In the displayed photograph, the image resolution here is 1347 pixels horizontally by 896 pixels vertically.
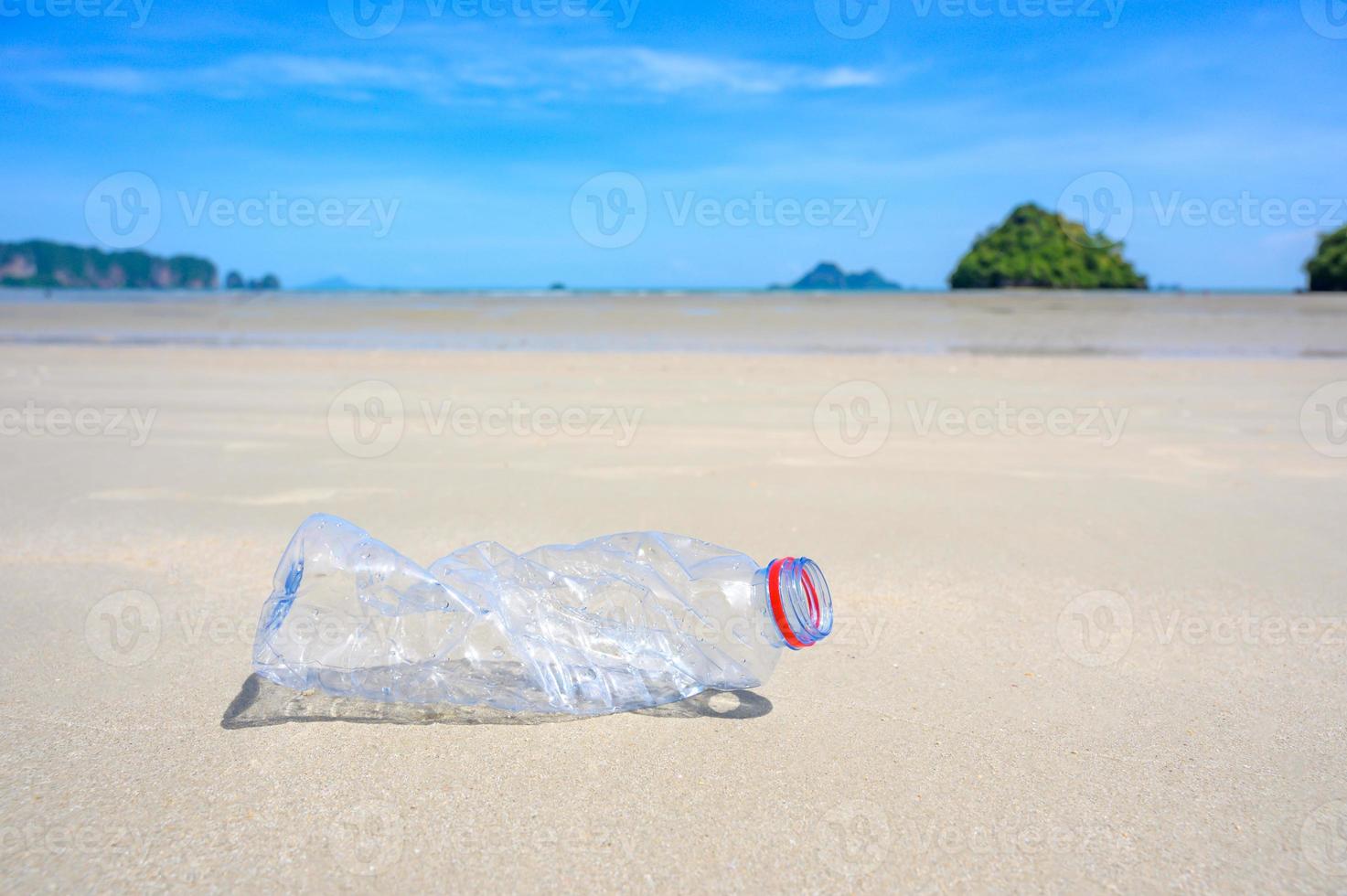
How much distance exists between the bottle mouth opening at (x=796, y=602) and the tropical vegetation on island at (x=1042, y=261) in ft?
216

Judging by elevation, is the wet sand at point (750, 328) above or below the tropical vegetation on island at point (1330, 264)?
below

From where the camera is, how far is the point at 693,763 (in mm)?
1796

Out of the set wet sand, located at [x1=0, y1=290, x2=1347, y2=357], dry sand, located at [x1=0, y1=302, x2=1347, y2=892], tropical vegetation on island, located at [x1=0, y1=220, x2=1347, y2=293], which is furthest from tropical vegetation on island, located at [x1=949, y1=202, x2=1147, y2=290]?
dry sand, located at [x1=0, y1=302, x2=1347, y2=892]

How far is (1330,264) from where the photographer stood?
47.1 meters

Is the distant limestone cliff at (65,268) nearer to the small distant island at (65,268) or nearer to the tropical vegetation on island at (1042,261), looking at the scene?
the small distant island at (65,268)

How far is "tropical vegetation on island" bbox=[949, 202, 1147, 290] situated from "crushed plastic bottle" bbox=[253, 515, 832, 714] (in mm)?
Result: 65465

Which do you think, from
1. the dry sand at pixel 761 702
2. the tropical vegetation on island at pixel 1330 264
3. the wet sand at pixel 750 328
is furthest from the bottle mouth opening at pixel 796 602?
the tropical vegetation on island at pixel 1330 264

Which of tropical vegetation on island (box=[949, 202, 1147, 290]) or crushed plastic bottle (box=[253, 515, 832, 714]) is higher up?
tropical vegetation on island (box=[949, 202, 1147, 290])

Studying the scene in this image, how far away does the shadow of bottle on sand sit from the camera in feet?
6.35

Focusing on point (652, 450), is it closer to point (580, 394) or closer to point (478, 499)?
point (478, 499)

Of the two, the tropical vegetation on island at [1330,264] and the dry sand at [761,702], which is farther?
the tropical vegetation on island at [1330,264]

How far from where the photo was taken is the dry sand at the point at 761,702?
4.94 feet

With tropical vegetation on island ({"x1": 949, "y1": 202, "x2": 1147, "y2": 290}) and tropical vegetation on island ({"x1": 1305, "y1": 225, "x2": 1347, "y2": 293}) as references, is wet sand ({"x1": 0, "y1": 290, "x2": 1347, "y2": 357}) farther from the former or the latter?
tropical vegetation on island ({"x1": 949, "y1": 202, "x2": 1147, "y2": 290})

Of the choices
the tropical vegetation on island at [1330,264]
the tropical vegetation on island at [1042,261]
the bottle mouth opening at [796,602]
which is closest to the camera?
the bottle mouth opening at [796,602]
